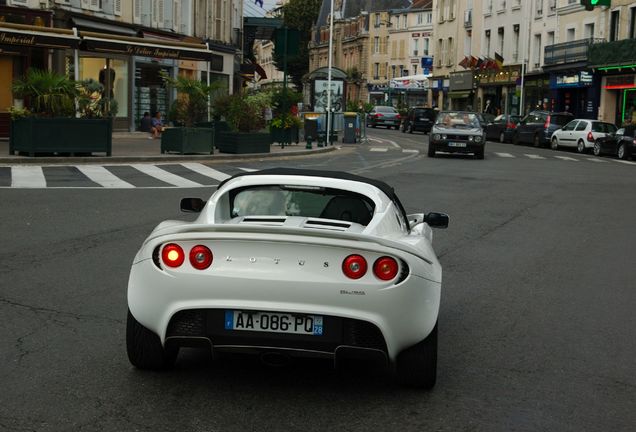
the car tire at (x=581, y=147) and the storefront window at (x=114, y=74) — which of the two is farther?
the car tire at (x=581, y=147)

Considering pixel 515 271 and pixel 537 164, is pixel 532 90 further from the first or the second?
pixel 515 271

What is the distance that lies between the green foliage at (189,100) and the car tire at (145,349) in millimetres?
21225

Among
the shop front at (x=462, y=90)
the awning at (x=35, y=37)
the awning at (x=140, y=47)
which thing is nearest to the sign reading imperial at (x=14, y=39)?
the awning at (x=35, y=37)

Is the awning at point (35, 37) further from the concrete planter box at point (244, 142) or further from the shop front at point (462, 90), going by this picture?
the shop front at point (462, 90)

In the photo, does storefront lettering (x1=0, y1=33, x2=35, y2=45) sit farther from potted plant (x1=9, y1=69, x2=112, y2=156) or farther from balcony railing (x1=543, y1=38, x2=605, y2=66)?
balcony railing (x1=543, y1=38, x2=605, y2=66)

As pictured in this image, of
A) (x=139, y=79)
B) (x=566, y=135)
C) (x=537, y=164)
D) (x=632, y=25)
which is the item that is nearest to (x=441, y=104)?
(x=632, y=25)

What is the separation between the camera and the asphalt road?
491 centimetres

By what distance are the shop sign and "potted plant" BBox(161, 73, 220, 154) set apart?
153 ft

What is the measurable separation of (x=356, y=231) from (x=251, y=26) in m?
59.3

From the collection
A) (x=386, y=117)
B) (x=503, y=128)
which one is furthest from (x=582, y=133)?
(x=386, y=117)

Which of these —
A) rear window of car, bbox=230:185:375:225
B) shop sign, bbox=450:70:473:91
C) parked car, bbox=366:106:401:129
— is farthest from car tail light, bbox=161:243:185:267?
shop sign, bbox=450:70:473:91

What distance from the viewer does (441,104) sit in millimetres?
80625

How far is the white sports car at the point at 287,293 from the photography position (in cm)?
493

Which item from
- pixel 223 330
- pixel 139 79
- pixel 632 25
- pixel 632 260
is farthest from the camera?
pixel 632 25
